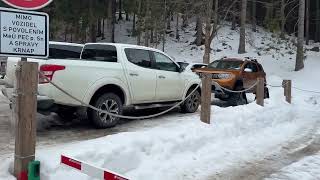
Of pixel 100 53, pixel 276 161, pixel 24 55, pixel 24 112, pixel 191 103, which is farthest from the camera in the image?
pixel 191 103

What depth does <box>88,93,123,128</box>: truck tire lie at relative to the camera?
30.6ft

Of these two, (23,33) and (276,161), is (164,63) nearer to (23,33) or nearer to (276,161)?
(276,161)

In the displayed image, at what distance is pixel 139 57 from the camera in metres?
10.7

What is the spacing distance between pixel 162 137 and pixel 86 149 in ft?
5.97

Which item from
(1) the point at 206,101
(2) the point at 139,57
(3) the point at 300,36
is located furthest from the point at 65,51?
(3) the point at 300,36

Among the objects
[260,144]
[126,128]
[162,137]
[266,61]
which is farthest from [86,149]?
[266,61]

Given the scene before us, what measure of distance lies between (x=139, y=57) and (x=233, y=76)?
5869 millimetres

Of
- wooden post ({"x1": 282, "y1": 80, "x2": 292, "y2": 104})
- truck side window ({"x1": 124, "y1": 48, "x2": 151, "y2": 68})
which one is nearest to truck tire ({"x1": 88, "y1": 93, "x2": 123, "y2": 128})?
truck side window ({"x1": 124, "y1": 48, "x2": 151, "y2": 68})

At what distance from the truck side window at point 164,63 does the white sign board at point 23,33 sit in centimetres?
580

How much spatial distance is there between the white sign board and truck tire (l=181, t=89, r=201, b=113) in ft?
23.5

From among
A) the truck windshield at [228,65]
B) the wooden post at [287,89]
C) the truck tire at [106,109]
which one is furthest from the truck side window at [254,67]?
the truck tire at [106,109]

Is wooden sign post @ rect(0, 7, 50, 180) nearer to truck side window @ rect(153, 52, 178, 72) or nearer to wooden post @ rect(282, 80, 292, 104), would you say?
truck side window @ rect(153, 52, 178, 72)

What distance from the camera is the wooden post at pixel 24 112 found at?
5652mm

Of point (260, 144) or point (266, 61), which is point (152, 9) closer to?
point (266, 61)
